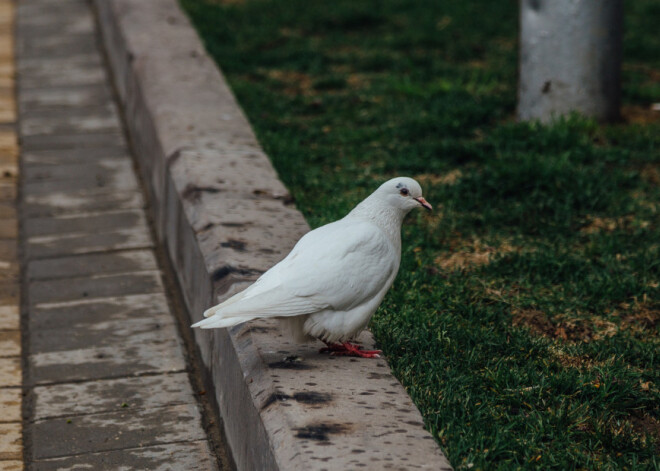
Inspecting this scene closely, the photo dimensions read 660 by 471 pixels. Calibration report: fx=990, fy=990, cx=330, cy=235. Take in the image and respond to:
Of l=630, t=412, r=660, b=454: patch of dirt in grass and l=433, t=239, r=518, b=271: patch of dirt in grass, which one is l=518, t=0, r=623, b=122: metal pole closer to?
l=433, t=239, r=518, b=271: patch of dirt in grass

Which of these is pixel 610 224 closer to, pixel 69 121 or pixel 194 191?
pixel 194 191

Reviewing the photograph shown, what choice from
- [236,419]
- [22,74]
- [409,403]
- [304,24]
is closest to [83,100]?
[22,74]

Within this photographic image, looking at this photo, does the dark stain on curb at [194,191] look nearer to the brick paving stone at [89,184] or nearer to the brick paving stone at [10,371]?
the brick paving stone at [10,371]

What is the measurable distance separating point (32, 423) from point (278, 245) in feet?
3.58

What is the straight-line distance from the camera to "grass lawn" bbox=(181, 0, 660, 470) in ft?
10.1

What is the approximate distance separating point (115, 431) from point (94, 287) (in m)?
1.20

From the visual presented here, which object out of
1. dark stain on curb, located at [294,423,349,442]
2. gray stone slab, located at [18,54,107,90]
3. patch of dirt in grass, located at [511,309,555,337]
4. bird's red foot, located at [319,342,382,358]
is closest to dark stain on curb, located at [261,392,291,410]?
dark stain on curb, located at [294,423,349,442]

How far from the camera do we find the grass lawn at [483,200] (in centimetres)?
308

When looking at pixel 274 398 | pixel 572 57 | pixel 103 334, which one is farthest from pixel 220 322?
pixel 572 57

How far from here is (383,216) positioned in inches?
122

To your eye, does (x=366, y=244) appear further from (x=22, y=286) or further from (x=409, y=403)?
(x=22, y=286)

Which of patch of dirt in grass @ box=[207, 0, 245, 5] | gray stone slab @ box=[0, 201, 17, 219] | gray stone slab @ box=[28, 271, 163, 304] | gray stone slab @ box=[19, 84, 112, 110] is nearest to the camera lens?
gray stone slab @ box=[28, 271, 163, 304]

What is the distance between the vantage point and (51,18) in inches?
340

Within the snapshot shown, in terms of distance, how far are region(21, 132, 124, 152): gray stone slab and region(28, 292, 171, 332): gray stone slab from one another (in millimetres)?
1928
